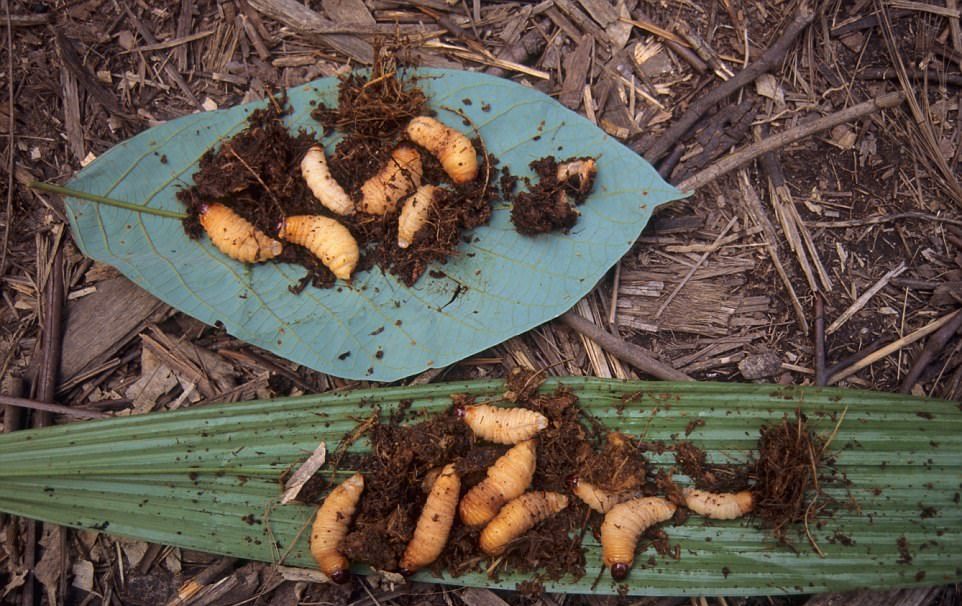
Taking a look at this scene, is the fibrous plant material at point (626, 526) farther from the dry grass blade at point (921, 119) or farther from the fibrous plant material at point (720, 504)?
the dry grass blade at point (921, 119)

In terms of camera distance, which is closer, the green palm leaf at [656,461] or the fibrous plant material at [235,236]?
the green palm leaf at [656,461]

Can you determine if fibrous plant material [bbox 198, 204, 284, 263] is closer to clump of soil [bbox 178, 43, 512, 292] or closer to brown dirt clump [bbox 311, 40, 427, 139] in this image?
clump of soil [bbox 178, 43, 512, 292]

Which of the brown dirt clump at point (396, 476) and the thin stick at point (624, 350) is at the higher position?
the thin stick at point (624, 350)

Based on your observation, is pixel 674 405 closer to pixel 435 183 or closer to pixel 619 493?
pixel 619 493

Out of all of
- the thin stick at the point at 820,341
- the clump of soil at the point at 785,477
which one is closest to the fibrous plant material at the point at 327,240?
the clump of soil at the point at 785,477

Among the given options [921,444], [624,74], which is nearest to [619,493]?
[921,444]

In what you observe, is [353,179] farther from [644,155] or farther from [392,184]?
[644,155]
